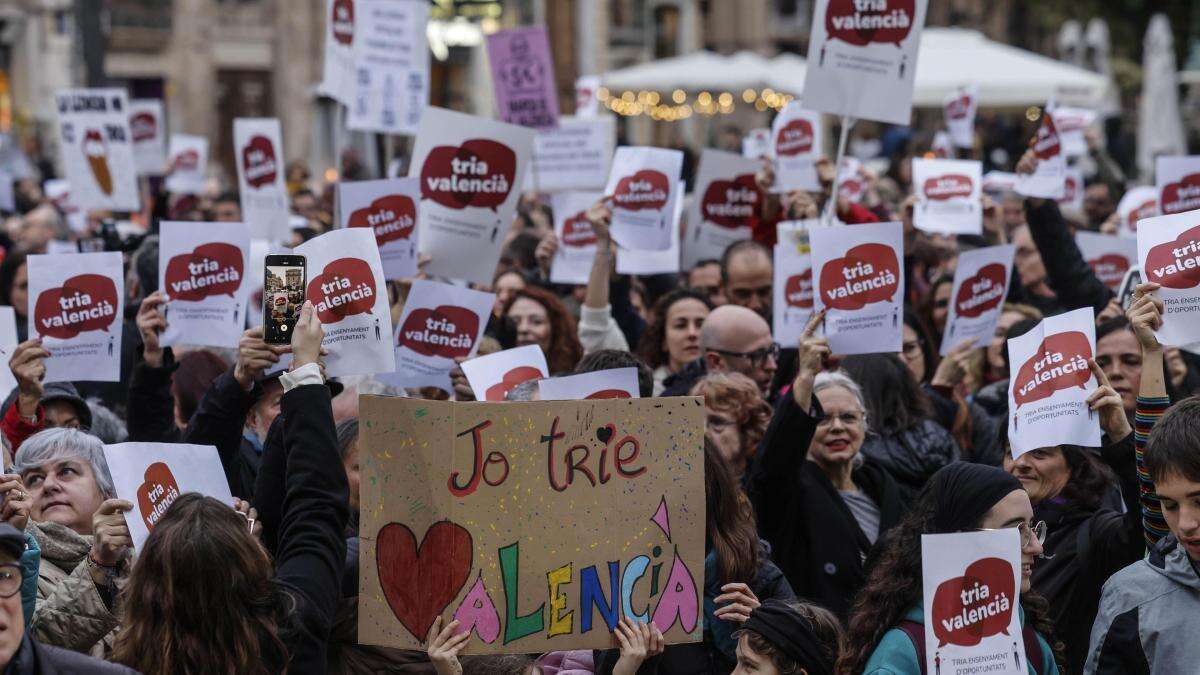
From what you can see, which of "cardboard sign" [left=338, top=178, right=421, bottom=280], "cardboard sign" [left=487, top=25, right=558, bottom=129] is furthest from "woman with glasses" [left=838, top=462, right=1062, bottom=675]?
"cardboard sign" [left=487, top=25, right=558, bottom=129]

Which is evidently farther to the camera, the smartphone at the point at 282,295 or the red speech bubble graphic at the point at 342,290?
the red speech bubble graphic at the point at 342,290

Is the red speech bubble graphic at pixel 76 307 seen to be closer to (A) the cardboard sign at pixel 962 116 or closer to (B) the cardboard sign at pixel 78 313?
(B) the cardboard sign at pixel 78 313

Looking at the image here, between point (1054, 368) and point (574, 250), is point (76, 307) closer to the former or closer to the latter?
point (1054, 368)

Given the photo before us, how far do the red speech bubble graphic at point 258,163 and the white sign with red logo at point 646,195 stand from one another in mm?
2791

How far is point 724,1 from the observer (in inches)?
1793

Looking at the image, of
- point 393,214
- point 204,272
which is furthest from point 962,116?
point 204,272

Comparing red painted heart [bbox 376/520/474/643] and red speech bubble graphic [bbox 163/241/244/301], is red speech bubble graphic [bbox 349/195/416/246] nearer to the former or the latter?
red speech bubble graphic [bbox 163/241/244/301]

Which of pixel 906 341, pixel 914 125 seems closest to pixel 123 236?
pixel 906 341

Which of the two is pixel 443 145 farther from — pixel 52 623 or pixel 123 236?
pixel 52 623

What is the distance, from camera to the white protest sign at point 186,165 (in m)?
14.7

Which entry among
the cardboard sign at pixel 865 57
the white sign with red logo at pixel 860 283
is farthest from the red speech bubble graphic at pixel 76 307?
the cardboard sign at pixel 865 57

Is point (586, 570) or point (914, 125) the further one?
point (914, 125)

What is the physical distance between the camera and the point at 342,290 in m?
4.91

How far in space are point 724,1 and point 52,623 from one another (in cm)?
4275
